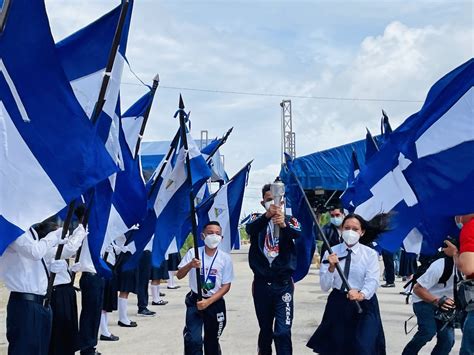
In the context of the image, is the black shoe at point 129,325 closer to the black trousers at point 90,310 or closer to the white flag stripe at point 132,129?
the black trousers at point 90,310

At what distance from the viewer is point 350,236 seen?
627 cm

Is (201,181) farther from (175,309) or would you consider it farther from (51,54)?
(175,309)

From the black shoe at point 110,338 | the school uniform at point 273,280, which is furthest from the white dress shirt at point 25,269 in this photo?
the black shoe at point 110,338

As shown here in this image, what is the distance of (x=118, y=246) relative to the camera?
8.83m

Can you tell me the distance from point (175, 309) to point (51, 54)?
27.2ft

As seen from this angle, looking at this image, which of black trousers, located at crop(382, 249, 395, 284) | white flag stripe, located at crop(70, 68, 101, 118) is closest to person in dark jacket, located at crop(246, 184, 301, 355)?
white flag stripe, located at crop(70, 68, 101, 118)

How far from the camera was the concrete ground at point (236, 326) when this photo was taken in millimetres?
8625

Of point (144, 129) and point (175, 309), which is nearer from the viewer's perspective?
point (144, 129)

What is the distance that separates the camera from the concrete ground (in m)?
8.62

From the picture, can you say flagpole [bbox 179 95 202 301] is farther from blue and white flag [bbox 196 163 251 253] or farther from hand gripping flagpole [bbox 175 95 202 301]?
blue and white flag [bbox 196 163 251 253]

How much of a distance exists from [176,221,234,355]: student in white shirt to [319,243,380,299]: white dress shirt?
1.18 metres

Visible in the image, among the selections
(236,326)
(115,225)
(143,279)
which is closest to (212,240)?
(115,225)

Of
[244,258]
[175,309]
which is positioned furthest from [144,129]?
[244,258]

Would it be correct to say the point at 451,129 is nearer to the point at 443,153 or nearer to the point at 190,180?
the point at 443,153
